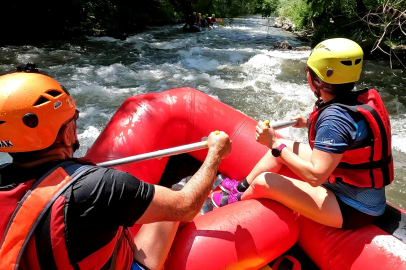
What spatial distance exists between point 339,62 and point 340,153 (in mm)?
449

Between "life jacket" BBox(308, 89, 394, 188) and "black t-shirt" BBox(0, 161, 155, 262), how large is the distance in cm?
101

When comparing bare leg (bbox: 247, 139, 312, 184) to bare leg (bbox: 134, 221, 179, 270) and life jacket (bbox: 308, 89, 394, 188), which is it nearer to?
life jacket (bbox: 308, 89, 394, 188)

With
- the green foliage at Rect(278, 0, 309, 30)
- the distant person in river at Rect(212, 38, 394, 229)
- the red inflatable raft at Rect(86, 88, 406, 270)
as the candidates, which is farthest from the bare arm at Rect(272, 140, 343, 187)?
the green foliage at Rect(278, 0, 309, 30)

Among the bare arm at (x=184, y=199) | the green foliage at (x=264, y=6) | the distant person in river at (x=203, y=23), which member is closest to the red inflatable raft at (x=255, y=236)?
the bare arm at (x=184, y=199)

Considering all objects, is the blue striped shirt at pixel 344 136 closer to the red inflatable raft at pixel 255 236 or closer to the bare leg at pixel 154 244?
the red inflatable raft at pixel 255 236

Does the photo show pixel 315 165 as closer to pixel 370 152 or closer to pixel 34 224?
pixel 370 152

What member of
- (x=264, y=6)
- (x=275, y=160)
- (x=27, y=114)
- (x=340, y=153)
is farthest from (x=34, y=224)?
(x=264, y=6)

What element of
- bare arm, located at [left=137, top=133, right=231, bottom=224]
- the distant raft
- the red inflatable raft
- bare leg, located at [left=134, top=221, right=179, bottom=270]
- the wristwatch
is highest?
bare arm, located at [left=137, top=133, right=231, bottom=224]

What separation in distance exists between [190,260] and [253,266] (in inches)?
14.5

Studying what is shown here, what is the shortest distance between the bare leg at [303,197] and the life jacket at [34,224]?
1065mm

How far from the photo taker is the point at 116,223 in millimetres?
1017

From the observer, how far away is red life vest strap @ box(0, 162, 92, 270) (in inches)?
35.5

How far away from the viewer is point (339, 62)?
146 cm

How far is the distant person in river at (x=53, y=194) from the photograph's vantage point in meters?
0.91
